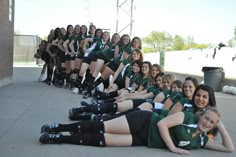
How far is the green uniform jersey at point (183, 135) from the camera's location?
4.27 metres

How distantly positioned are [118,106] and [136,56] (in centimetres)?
218

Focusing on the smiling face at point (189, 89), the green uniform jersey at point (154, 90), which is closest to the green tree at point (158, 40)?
the green uniform jersey at point (154, 90)

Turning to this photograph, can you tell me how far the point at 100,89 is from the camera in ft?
30.8

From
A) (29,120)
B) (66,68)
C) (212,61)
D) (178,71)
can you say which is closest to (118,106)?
(29,120)

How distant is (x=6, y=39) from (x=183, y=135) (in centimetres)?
856

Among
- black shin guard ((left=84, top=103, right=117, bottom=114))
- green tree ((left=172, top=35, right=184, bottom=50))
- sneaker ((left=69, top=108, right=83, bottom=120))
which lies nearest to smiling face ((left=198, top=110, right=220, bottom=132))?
black shin guard ((left=84, top=103, right=117, bottom=114))

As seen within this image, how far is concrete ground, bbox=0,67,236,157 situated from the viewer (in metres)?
4.25

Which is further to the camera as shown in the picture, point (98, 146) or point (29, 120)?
point (29, 120)

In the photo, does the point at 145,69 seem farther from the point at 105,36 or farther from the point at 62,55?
the point at 62,55

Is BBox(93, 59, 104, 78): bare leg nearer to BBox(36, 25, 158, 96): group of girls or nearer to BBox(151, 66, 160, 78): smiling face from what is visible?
BBox(36, 25, 158, 96): group of girls

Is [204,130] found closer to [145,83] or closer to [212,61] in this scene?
[145,83]

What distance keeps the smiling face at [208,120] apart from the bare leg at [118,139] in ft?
2.84

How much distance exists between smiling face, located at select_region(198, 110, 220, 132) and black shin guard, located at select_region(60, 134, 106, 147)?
1166 millimetres

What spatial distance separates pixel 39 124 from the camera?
5711 millimetres
